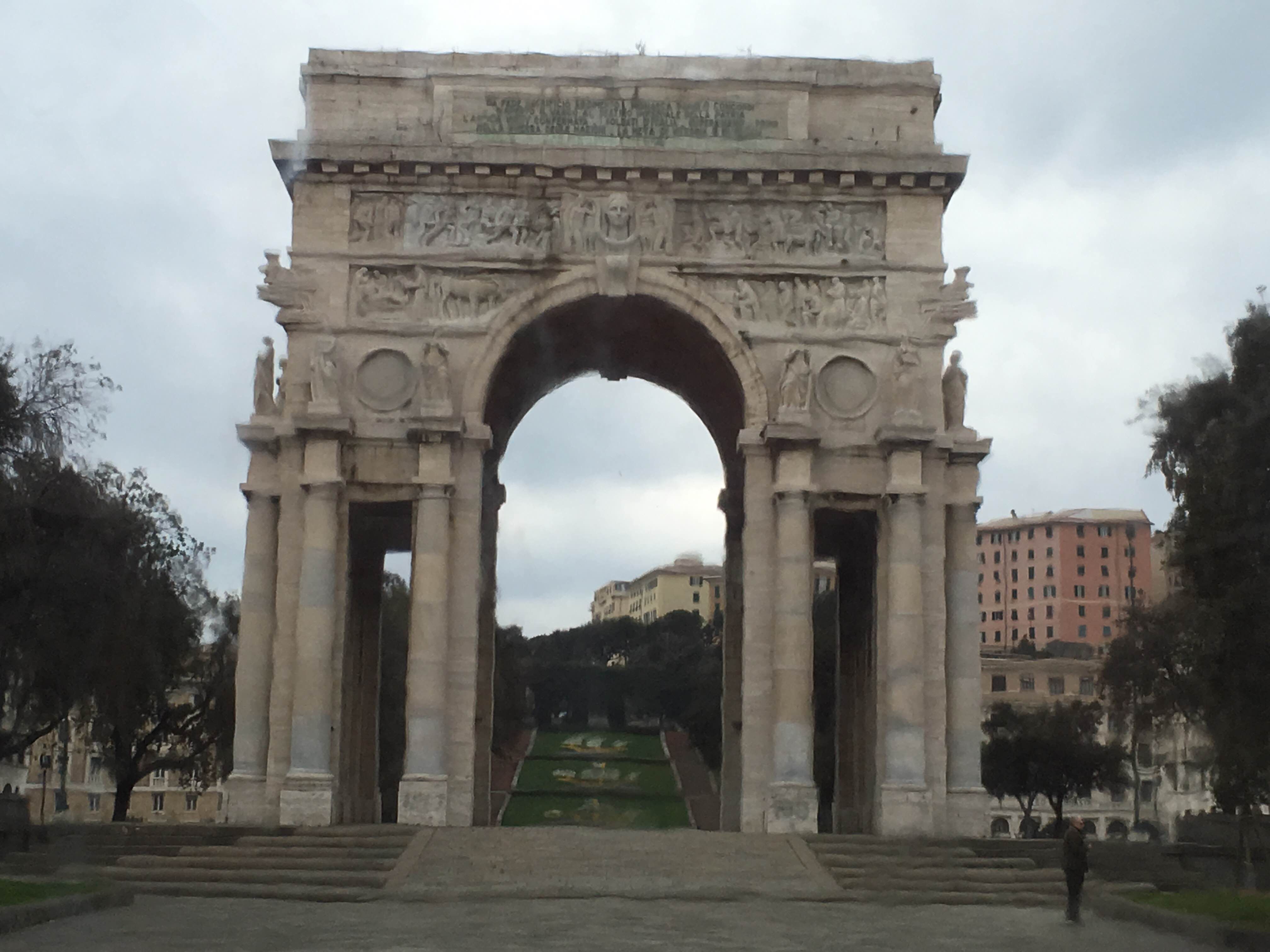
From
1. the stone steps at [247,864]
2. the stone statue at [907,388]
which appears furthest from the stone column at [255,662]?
the stone statue at [907,388]

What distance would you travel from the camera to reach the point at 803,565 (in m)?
32.8

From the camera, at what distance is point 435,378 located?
3338 centimetres

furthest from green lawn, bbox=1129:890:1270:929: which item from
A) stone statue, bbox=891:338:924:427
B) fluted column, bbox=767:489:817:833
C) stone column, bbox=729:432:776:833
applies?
stone statue, bbox=891:338:924:427

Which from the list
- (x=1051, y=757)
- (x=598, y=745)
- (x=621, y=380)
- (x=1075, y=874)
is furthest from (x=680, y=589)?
(x=1075, y=874)

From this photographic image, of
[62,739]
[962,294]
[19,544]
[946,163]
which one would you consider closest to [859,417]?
[962,294]

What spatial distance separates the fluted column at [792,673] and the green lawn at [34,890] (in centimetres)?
1375

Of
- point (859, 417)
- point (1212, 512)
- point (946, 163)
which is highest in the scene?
point (946, 163)

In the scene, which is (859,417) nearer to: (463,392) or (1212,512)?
(463,392)

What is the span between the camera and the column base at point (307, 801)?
103 feet

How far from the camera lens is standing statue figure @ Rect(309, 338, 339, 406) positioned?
33.2 metres

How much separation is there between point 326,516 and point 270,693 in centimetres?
362

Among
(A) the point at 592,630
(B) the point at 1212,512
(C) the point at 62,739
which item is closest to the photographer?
(B) the point at 1212,512

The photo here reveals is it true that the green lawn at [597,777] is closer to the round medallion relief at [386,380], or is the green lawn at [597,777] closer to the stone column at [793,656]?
the round medallion relief at [386,380]

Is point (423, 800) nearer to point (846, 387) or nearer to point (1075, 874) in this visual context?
point (846, 387)
